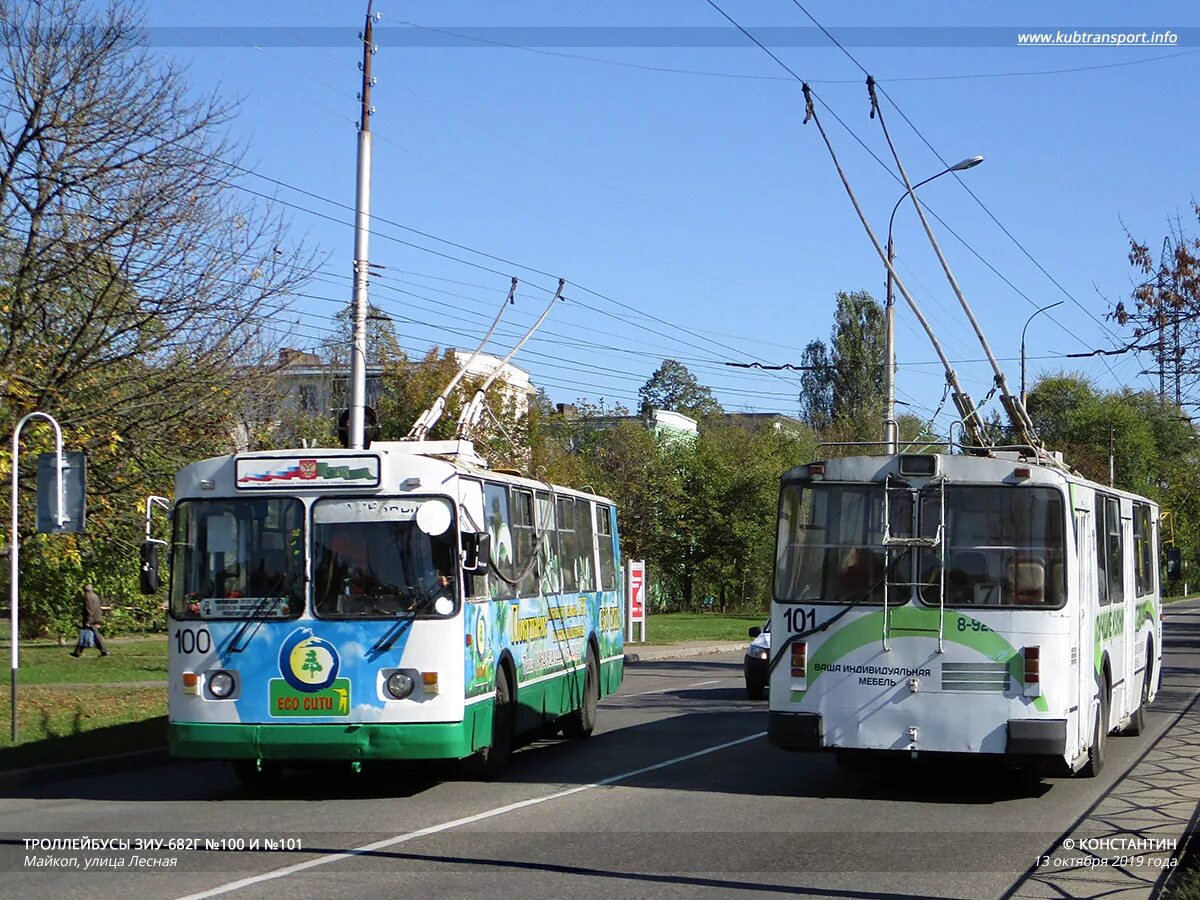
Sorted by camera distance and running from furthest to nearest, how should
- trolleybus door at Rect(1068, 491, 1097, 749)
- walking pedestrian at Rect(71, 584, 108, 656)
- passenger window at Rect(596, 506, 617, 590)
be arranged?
walking pedestrian at Rect(71, 584, 108, 656), passenger window at Rect(596, 506, 617, 590), trolleybus door at Rect(1068, 491, 1097, 749)

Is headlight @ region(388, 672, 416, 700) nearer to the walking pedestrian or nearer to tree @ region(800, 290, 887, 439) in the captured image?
the walking pedestrian

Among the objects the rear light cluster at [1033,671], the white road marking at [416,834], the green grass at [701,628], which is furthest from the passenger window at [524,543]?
the green grass at [701,628]

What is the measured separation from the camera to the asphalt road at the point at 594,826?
8.69 meters

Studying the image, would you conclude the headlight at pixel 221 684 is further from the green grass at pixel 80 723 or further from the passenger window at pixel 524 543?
the passenger window at pixel 524 543

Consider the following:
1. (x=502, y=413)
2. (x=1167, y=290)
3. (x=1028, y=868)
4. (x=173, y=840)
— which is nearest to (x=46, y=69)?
(x=173, y=840)

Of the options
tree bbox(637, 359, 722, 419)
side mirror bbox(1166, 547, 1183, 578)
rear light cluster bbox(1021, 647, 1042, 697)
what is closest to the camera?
rear light cluster bbox(1021, 647, 1042, 697)

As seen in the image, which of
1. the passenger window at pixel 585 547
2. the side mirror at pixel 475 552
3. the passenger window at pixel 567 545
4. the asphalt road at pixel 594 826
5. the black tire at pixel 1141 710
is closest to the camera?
the asphalt road at pixel 594 826

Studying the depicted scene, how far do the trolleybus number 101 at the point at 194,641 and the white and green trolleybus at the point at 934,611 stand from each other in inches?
185

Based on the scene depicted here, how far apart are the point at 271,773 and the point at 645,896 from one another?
6.65 metres

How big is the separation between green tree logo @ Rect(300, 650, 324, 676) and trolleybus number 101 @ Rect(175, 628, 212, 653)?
0.83 metres

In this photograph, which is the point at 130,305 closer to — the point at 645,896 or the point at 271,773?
the point at 271,773

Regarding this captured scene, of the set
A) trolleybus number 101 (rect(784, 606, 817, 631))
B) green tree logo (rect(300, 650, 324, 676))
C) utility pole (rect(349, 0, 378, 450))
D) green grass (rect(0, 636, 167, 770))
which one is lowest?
green grass (rect(0, 636, 167, 770))

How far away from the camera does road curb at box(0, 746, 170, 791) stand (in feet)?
43.2

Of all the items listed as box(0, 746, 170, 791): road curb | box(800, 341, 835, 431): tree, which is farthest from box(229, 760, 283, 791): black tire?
box(800, 341, 835, 431): tree
